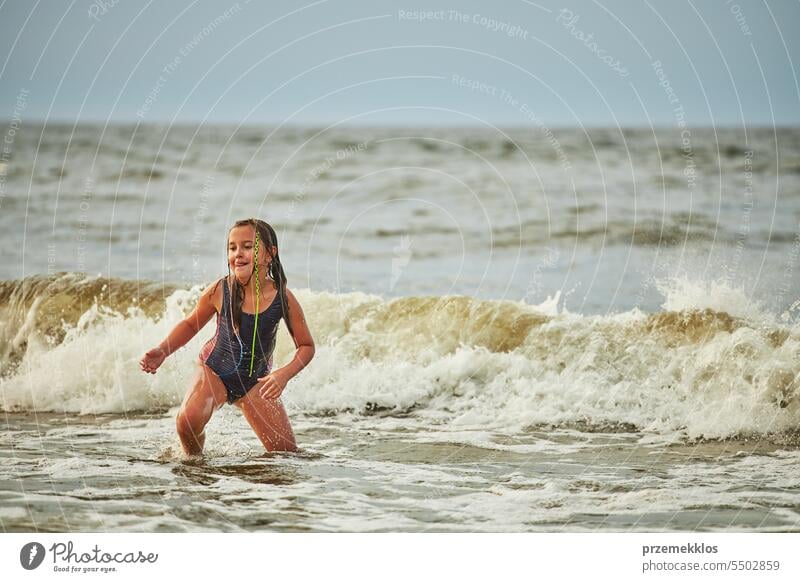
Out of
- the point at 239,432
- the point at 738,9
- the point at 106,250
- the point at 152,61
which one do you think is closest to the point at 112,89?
the point at 152,61

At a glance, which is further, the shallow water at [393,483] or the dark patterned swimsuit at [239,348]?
the dark patterned swimsuit at [239,348]

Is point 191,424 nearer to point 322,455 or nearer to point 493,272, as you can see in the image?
point 322,455

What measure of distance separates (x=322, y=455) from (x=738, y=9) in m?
3.13

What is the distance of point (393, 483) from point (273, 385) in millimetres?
694

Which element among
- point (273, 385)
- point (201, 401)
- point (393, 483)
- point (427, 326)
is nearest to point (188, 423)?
point (201, 401)

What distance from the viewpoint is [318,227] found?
642 centimetres

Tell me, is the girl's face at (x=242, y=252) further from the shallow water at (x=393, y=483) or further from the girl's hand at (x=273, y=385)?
the shallow water at (x=393, y=483)

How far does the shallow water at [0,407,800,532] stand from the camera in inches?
167

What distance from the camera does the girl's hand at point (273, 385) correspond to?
4.27m

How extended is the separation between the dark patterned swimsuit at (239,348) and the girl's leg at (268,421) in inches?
2.1

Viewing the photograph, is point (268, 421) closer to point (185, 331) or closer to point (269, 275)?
point (185, 331)

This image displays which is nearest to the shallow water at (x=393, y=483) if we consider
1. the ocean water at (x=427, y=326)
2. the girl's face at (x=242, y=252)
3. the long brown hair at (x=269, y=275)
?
the ocean water at (x=427, y=326)

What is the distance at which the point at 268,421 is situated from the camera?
4.53 m

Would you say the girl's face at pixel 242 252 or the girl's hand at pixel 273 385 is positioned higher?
the girl's face at pixel 242 252
